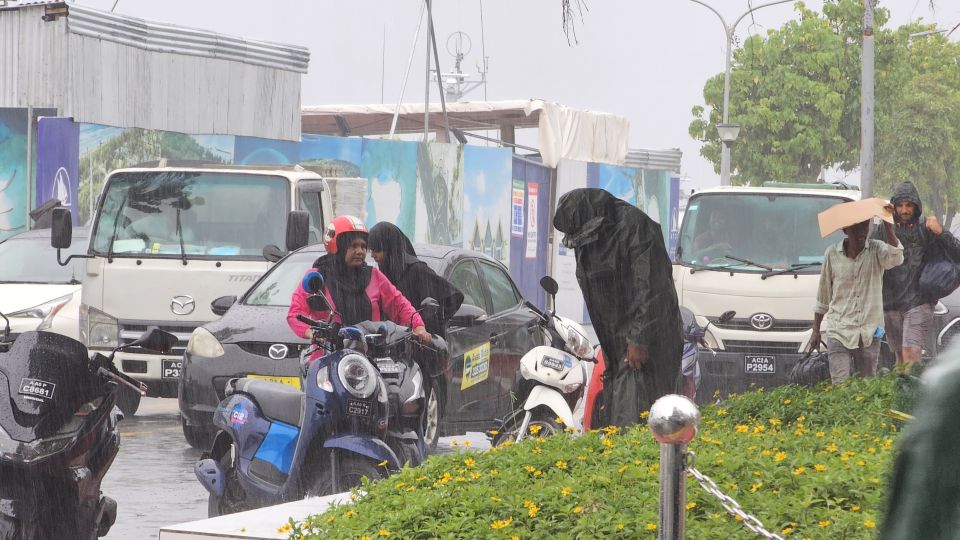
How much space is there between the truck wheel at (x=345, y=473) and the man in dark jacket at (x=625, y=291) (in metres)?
1.34

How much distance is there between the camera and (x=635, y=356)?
720 centimetres

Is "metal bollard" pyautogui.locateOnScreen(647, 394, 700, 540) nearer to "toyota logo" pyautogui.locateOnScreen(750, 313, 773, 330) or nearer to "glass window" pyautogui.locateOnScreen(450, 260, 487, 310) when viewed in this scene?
"glass window" pyautogui.locateOnScreen(450, 260, 487, 310)

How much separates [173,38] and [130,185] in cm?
886

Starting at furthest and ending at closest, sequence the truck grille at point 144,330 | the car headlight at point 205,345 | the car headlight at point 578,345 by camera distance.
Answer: the truck grille at point 144,330 < the car headlight at point 205,345 < the car headlight at point 578,345

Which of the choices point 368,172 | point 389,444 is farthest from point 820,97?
point 389,444

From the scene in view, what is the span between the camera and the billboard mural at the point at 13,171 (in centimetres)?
1998

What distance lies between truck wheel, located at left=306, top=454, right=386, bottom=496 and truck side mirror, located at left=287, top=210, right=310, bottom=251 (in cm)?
542

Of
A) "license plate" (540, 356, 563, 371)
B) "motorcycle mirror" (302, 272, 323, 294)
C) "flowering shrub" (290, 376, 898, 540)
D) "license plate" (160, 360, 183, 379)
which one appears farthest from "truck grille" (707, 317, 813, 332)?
"motorcycle mirror" (302, 272, 323, 294)

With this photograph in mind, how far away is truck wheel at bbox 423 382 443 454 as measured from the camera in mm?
9859

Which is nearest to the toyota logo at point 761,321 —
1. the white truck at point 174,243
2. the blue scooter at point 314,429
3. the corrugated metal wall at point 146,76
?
the white truck at point 174,243

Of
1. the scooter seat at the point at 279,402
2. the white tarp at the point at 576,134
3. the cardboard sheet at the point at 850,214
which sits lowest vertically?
the scooter seat at the point at 279,402

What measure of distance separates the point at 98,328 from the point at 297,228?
1824 mm

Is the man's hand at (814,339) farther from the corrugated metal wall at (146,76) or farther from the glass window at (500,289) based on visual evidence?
the corrugated metal wall at (146,76)

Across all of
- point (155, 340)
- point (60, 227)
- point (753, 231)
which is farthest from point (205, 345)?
point (753, 231)
